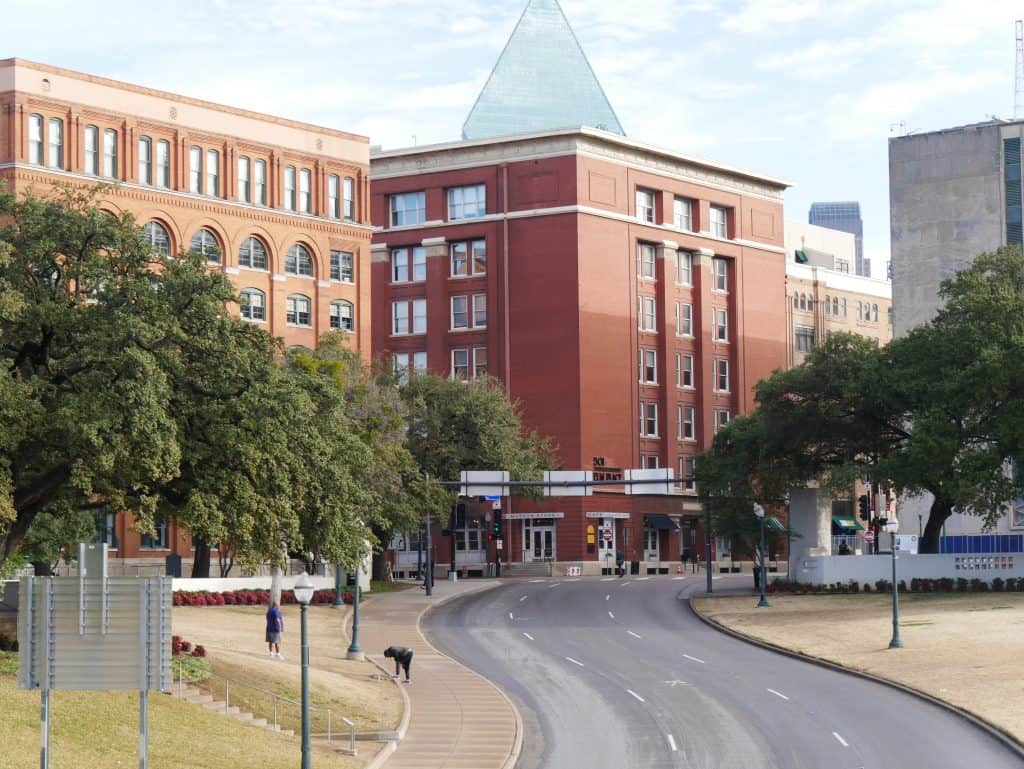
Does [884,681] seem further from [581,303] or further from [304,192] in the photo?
[581,303]

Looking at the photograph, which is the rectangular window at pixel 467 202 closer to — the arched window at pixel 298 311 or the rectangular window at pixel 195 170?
the arched window at pixel 298 311

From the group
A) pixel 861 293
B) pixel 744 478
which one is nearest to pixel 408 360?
pixel 744 478

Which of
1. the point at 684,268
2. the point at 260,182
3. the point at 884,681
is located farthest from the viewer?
the point at 684,268

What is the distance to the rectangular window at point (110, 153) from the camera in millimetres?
90875

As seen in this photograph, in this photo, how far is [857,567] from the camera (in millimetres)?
77438

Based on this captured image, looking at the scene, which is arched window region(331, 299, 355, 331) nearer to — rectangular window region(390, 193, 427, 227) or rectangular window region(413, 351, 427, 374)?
rectangular window region(413, 351, 427, 374)

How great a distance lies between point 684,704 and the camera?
149 ft

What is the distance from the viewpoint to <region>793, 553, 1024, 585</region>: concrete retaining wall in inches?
2982

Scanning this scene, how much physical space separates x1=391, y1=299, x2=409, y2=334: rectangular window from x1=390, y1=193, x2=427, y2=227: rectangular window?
5.65 m

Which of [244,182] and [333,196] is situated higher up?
[333,196]

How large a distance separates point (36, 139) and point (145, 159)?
6.44 metres

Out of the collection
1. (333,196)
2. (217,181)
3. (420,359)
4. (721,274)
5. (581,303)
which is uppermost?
(333,196)

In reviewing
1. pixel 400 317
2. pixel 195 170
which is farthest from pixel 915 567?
pixel 400 317

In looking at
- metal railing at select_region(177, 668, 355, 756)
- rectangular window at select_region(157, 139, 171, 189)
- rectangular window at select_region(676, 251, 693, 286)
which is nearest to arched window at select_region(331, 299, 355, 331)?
rectangular window at select_region(157, 139, 171, 189)
